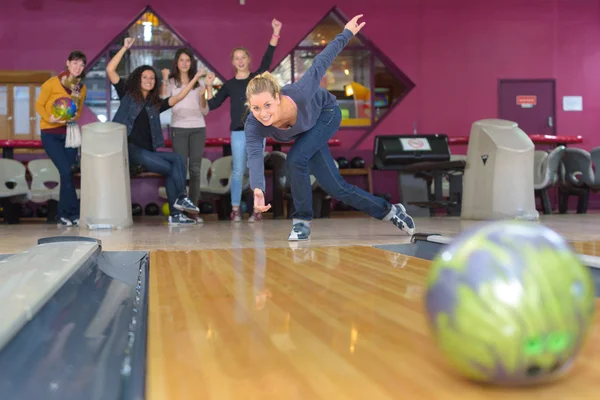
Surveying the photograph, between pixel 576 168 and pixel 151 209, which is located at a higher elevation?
pixel 576 168

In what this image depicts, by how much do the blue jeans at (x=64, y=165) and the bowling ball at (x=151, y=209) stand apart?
2.43 meters

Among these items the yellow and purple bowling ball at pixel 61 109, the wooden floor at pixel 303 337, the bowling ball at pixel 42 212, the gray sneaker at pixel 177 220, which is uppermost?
the yellow and purple bowling ball at pixel 61 109

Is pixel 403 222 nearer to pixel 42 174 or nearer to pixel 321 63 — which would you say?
pixel 321 63

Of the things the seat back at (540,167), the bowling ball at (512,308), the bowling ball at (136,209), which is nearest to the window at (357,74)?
the seat back at (540,167)

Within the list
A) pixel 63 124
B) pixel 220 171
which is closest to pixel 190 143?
pixel 63 124

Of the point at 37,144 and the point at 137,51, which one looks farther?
the point at 137,51

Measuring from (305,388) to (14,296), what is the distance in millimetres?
765

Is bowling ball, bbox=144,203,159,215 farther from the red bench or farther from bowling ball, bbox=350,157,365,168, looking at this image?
bowling ball, bbox=350,157,365,168

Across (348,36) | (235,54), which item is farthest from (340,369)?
(235,54)

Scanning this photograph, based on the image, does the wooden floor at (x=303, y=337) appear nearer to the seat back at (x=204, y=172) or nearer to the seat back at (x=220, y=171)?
the seat back at (x=220, y=171)

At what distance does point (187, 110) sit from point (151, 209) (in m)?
2.68

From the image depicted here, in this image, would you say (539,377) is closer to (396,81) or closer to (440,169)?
(440,169)

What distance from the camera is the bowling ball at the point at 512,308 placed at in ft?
2.39

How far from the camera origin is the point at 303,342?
105cm
